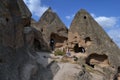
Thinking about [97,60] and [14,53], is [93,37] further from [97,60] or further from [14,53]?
[14,53]

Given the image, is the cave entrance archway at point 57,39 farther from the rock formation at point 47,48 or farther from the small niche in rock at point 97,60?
the small niche in rock at point 97,60

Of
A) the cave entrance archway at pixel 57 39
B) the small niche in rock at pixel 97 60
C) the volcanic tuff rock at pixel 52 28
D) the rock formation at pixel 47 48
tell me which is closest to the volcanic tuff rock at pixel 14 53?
the rock formation at pixel 47 48

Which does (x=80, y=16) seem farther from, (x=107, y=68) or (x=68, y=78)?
(x=68, y=78)

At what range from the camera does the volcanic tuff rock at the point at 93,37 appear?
24.2m

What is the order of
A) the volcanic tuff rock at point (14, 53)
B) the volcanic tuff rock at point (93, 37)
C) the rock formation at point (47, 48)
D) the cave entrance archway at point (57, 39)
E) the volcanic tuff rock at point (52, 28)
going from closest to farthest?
the volcanic tuff rock at point (14, 53) → the rock formation at point (47, 48) → the volcanic tuff rock at point (93, 37) → the volcanic tuff rock at point (52, 28) → the cave entrance archway at point (57, 39)

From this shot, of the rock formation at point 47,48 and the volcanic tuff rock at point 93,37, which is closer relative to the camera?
the rock formation at point 47,48

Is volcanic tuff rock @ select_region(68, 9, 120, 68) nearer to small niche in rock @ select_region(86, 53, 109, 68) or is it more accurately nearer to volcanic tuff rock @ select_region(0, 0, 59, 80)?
small niche in rock @ select_region(86, 53, 109, 68)

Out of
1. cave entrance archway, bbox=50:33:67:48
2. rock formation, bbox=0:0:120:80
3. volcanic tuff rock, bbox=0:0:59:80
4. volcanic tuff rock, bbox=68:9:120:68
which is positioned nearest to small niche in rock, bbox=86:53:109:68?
rock formation, bbox=0:0:120:80

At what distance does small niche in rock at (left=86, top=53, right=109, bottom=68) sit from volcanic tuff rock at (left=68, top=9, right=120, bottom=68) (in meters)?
0.32

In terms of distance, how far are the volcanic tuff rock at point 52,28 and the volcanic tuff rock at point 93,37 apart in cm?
237

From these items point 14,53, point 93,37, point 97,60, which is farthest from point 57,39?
point 14,53

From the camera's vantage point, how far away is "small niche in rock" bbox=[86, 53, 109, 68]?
2425 cm

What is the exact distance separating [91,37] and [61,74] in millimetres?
9411

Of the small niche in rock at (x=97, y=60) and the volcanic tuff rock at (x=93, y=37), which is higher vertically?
the volcanic tuff rock at (x=93, y=37)
